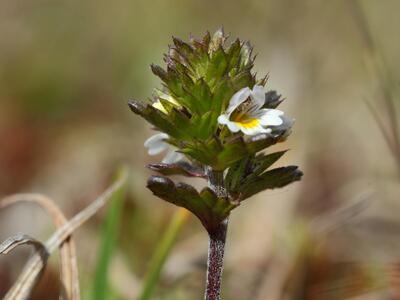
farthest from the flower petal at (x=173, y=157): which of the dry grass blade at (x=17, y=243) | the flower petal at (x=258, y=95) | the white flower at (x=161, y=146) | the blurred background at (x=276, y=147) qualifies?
the blurred background at (x=276, y=147)

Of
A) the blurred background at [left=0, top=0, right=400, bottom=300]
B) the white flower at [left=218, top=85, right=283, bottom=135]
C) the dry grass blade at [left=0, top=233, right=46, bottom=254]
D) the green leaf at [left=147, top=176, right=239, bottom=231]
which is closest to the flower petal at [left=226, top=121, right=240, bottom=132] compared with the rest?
the white flower at [left=218, top=85, right=283, bottom=135]

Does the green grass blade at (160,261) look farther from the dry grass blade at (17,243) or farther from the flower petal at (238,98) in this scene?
the flower petal at (238,98)

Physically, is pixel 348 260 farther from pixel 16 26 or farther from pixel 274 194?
pixel 16 26

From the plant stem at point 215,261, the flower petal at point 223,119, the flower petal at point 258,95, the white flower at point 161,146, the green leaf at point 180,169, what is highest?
the flower petal at point 258,95

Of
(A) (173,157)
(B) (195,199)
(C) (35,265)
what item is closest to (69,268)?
(C) (35,265)

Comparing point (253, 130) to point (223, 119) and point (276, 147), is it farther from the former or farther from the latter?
point (276, 147)

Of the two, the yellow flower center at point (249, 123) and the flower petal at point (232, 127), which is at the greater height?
the yellow flower center at point (249, 123)

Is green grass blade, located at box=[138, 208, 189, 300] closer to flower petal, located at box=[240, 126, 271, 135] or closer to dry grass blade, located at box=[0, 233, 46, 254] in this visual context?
dry grass blade, located at box=[0, 233, 46, 254]

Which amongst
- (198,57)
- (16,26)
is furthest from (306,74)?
(198,57)
